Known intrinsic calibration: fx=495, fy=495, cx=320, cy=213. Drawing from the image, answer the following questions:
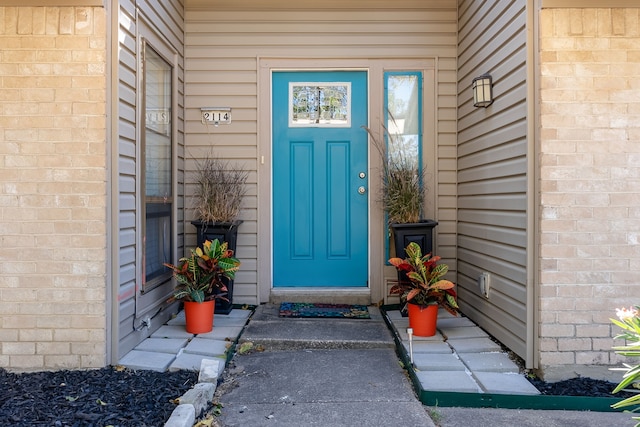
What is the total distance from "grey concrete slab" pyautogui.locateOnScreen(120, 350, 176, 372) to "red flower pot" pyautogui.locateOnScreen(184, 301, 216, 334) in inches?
15.7

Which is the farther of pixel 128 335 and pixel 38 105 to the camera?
pixel 128 335

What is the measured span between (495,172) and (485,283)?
0.76 metres

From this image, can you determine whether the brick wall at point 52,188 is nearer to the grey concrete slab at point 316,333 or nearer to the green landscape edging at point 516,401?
the grey concrete slab at point 316,333

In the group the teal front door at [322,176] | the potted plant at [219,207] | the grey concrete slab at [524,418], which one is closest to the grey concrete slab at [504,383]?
the grey concrete slab at [524,418]

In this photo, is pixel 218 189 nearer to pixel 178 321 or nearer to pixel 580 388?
pixel 178 321

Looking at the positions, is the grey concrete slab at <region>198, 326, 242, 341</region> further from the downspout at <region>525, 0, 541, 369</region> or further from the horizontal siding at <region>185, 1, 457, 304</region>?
the downspout at <region>525, 0, 541, 369</region>

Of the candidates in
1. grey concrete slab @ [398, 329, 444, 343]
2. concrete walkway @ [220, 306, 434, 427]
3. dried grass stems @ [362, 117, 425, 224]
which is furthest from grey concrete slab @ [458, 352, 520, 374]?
dried grass stems @ [362, 117, 425, 224]

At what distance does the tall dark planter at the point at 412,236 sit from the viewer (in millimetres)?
3715

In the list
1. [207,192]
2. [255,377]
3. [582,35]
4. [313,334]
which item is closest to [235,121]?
[207,192]

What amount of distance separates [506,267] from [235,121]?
7.90 ft

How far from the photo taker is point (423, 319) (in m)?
3.21

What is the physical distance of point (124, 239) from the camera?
9.34ft

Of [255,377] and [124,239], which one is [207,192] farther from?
[255,377]

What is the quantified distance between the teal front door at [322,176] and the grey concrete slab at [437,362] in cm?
134
